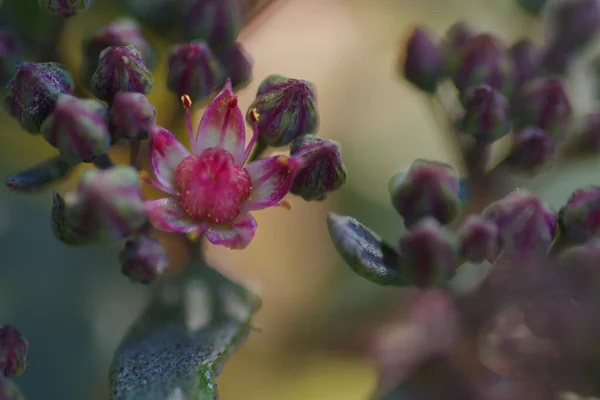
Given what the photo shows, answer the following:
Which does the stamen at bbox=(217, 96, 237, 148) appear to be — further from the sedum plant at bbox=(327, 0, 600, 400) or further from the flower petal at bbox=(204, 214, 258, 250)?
the sedum plant at bbox=(327, 0, 600, 400)

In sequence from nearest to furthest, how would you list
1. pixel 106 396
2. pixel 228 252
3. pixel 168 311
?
pixel 168 311
pixel 106 396
pixel 228 252

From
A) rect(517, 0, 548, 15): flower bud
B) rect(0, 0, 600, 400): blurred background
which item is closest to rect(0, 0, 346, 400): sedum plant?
rect(0, 0, 600, 400): blurred background

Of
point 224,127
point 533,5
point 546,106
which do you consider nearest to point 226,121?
point 224,127

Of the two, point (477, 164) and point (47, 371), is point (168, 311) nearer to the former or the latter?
point (47, 371)

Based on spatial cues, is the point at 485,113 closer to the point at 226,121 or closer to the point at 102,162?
the point at 226,121

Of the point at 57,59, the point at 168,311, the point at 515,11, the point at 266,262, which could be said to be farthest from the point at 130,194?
the point at 515,11

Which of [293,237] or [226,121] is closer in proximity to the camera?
[226,121]

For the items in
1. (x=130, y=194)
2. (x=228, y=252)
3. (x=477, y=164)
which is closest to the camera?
(x=130, y=194)
